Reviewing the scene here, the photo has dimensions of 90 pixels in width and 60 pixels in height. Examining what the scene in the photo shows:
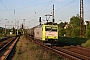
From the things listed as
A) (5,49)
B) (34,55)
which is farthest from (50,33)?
(34,55)

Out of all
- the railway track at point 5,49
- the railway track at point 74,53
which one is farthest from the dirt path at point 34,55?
the railway track at point 5,49

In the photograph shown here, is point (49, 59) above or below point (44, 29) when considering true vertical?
below

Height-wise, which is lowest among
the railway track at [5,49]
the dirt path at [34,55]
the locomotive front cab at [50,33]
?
the railway track at [5,49]

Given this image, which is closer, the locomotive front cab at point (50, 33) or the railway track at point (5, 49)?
the railway track at point (5, 49)

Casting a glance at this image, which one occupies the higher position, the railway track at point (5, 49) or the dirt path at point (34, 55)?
the dirt path at point (34, 55)

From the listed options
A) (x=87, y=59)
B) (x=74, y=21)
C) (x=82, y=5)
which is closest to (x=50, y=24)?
(x=82, y=5)

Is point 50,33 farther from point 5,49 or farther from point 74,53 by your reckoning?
point 74,53

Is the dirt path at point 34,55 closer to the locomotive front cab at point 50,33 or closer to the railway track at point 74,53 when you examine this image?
the railway track at point 74,53

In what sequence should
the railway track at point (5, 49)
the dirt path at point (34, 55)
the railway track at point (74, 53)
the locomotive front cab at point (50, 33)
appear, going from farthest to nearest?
1. the locomotive front cab at point (50, 33)
2. the railway track at point (5, 49)
3. the dirt path at point (34, 55)
4. the railway track at point (74, 53)

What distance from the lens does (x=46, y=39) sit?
78.8 ft

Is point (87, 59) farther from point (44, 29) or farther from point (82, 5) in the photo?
point (82, 5)

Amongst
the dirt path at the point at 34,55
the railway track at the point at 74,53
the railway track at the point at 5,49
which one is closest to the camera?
the railway track at the point at 74,53

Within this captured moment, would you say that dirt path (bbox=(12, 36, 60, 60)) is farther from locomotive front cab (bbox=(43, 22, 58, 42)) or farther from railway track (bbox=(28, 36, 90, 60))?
locomotive front cab (bbox=(43, 22, 58, 42))

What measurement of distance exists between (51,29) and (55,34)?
32.1 inches
